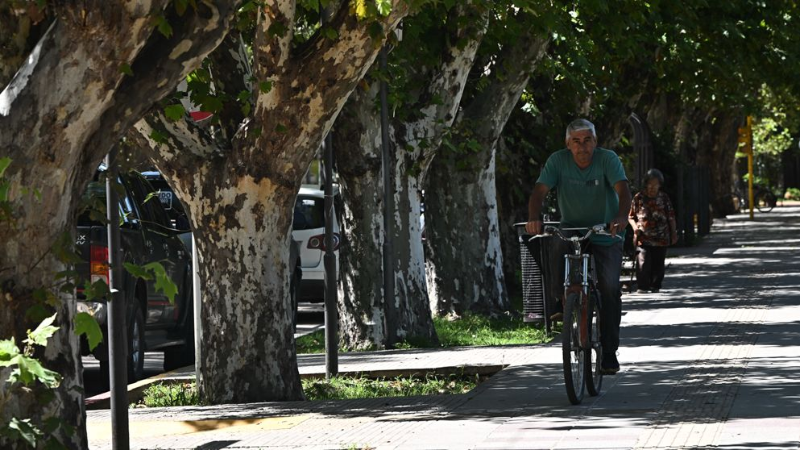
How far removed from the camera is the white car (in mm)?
21172

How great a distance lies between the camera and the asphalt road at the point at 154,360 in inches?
557

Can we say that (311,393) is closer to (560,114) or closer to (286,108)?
(286,108)

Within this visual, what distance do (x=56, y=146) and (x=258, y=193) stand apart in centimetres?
482

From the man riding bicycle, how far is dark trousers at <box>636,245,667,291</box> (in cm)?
1039

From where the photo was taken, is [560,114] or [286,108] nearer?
[286,108]

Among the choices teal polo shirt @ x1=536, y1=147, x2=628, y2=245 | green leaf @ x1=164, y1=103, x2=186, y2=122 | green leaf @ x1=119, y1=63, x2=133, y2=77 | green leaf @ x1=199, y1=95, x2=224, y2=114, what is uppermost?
green leaf @ x1=199, y1=95, x2=224, y2=114

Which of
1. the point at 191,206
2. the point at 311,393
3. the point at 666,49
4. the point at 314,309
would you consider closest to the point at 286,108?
the point at 191,206

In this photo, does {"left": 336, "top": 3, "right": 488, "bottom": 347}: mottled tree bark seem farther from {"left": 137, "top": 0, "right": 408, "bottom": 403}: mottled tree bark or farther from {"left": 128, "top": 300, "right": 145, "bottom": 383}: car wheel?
{"left": 137, "top": 0, "right": 408, "bottom": 403}: mottled tree bark

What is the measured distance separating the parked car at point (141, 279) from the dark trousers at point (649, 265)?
7188 mm

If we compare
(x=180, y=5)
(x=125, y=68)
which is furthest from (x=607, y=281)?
(x=125, y=68)

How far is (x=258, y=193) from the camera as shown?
11578 millimetres

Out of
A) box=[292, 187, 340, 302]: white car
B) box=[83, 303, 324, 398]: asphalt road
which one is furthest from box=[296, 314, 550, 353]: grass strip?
box=[292, 187, 340, 302]: white car

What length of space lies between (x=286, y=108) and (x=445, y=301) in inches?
328

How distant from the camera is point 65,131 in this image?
6.79 meters
